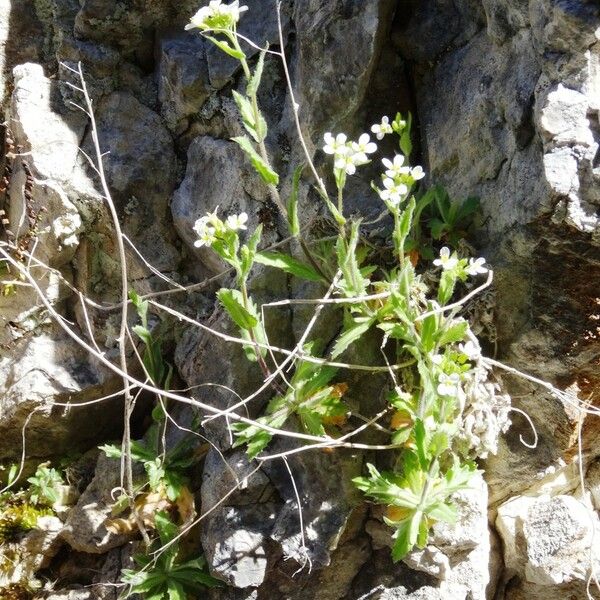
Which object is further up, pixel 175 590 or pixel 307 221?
pixel 307 221

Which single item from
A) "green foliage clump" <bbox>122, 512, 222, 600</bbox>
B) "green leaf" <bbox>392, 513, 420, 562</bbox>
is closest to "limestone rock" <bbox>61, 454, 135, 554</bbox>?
"green foliage clump" <bbox>122, 512, 222, 600</bbox>

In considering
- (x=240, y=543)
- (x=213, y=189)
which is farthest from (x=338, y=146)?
(x=240, y=543)

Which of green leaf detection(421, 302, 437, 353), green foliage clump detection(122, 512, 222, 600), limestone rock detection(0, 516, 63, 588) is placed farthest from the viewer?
limestone rock detection(0, 516, 63, 588)

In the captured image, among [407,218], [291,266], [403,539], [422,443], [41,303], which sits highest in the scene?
[407,218]

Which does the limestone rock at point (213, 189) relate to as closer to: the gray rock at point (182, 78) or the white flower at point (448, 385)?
the gray rock at point (182, 78)

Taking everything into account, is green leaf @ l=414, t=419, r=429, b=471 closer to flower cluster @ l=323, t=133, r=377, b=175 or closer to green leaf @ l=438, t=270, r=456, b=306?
green leaf @ l=438, t=270, r=456, b=306

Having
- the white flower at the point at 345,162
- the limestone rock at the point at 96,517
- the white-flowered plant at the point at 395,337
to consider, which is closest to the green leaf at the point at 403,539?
the white-flowered plant at the point at 395,337

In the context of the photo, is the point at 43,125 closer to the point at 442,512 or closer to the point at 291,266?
the point at 291,266
